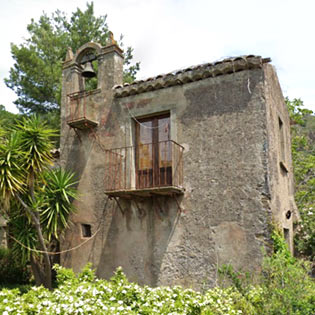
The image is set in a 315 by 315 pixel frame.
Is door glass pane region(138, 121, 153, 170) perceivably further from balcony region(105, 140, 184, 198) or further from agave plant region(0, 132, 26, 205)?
agave plant region(0, 132, 26, 205)

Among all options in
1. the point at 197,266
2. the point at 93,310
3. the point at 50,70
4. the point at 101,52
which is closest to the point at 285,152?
the point at 197,266

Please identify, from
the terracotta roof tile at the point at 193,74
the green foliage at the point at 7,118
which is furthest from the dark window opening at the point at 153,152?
the green foliage at the point at 7,118

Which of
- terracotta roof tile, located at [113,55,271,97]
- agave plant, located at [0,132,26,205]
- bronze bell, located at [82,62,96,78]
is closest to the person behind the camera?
terracotta roof tile, located at [113,55,271,97]

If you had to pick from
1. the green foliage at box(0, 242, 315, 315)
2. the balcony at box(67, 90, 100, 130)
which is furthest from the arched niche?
the green foliage at box(0, 242, 315, 315)

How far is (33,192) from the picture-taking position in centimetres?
903

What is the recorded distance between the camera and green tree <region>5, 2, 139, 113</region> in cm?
1847

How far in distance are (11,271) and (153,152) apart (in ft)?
21.1

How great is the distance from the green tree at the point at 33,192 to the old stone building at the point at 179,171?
63cm

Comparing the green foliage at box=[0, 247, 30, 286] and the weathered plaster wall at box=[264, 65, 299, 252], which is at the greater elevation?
the weathered plaster wall at box=[264, 65, 299, 252]

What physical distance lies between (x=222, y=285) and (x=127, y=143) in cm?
424

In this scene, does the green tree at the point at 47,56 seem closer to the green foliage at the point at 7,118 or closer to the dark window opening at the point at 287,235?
the green foliage at the point at 7,118

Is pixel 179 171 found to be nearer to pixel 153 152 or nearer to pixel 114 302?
pixel 153 152

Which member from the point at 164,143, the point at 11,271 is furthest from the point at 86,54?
the point at 11,271

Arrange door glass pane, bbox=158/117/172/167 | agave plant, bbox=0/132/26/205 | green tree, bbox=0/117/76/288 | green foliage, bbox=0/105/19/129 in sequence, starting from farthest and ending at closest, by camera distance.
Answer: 1. green foliage, bbox=0/105/19/129
2. door glass pane, bbox=158/117/172/167
3. green tree, bbox=0/117/76/288
4. agave plant, bbox=0/132/26/205
